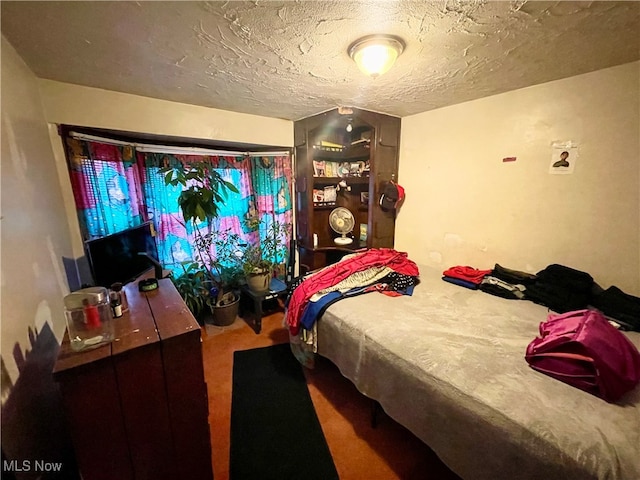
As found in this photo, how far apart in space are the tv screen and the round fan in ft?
5.88

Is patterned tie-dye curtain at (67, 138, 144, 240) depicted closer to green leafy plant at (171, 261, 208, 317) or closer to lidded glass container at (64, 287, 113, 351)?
green leafy plant at (171, 261, 208, 317)

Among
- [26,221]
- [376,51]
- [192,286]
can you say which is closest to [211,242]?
[192,286]

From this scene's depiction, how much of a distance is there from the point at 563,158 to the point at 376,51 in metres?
1.56

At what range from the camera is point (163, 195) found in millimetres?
2443

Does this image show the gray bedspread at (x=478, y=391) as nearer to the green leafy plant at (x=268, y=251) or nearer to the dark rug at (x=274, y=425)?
the dark rug at (x=274, y=425)

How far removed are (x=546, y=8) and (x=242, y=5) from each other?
→ 122 centimetres

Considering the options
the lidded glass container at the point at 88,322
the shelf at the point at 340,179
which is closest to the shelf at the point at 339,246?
the shelf at the point at 340,179

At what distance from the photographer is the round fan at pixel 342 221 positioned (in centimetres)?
291

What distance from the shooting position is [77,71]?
5.01 ft

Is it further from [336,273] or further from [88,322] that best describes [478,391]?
[88,322]

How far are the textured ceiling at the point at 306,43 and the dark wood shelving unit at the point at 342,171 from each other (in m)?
0.65

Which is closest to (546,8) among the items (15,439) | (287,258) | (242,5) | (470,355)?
(242,5)

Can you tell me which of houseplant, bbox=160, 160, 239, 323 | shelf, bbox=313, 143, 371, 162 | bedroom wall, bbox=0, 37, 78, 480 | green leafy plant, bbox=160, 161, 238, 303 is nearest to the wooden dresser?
bedroom wall, bbox=0, 37, 78, 480

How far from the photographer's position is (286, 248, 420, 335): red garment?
180 centimetres
